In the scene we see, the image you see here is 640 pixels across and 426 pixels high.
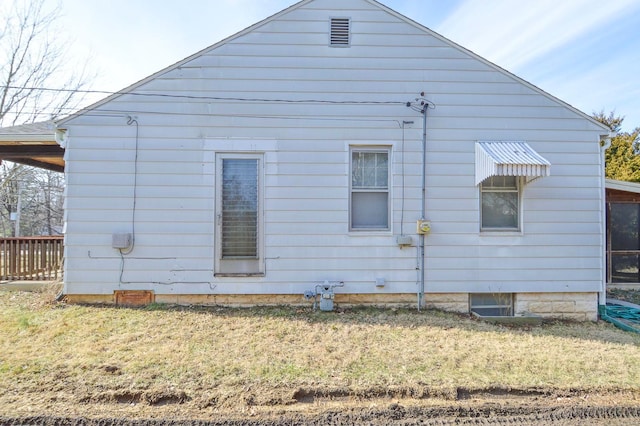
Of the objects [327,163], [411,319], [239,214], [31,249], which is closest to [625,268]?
[411,319]

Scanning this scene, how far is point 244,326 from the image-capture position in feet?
14.8

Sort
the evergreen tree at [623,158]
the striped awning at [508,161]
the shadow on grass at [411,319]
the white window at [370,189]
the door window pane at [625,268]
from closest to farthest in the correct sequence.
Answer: the shadow on grass at [411,319] → the striped awning at [508,161] → the white window at [370,189] → the door window pane at [625,268] → the evergreen tree at [623,158]

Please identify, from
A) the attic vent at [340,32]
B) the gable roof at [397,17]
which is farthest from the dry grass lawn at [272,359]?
the attic vent at [340,32]

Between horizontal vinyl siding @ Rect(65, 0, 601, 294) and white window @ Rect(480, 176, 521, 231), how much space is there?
18 centimetres

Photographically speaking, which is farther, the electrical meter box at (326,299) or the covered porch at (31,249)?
the covered porch at (31,249)

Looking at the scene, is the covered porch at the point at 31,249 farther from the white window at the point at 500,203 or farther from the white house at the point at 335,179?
the white window at the point at 500,203

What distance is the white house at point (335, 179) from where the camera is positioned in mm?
5270

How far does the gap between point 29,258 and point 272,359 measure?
6368mm

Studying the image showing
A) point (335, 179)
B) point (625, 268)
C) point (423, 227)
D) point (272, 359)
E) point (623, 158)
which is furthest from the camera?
point (623, 158)

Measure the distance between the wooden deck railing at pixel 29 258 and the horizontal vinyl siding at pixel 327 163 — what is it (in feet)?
7.55

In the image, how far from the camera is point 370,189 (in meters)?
5.48

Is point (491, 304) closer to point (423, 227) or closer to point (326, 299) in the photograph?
point (423, 227)

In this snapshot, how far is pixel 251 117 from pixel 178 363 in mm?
3706

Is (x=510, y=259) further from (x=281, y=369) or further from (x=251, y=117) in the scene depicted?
(x=251, y=117)
